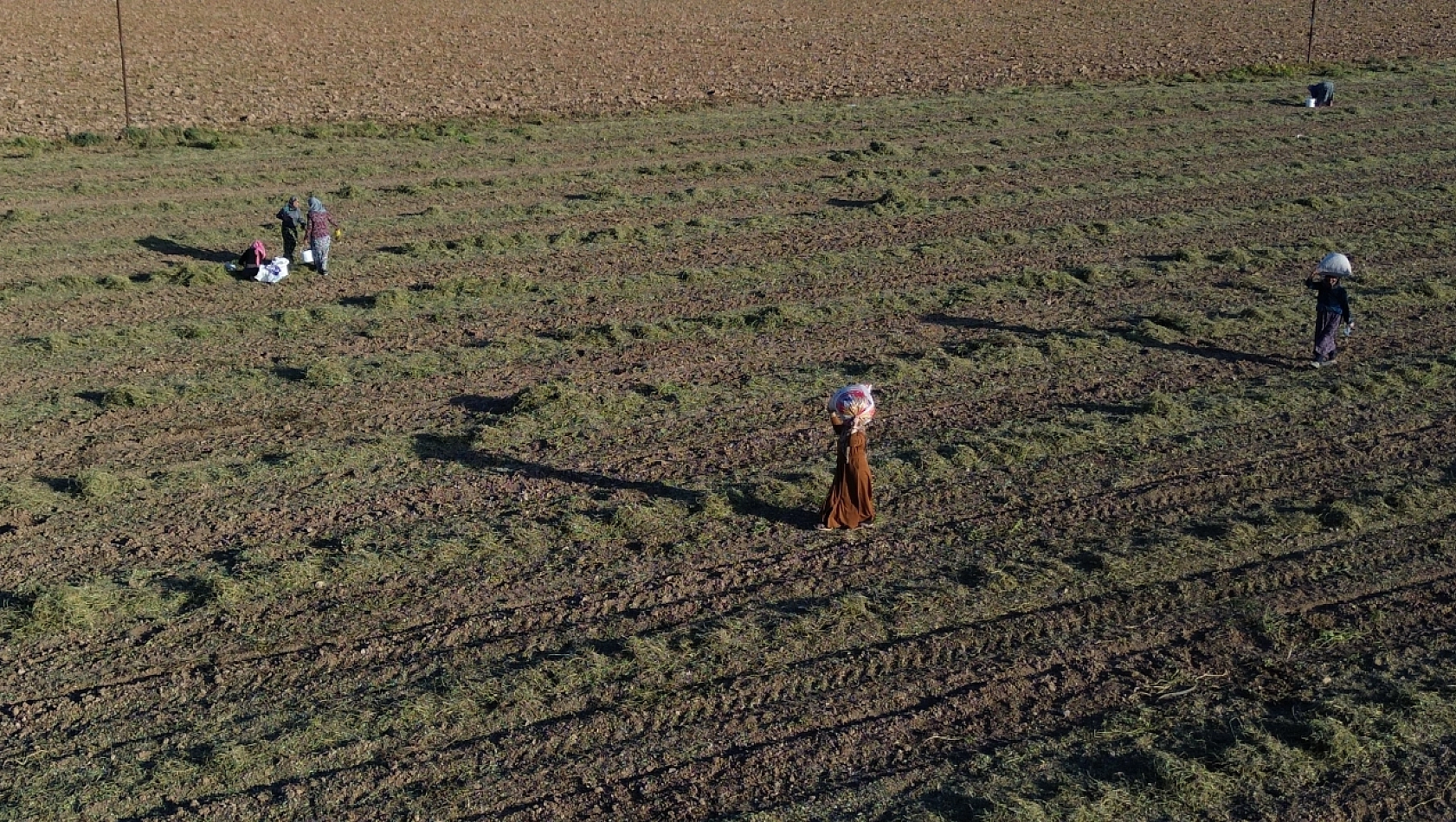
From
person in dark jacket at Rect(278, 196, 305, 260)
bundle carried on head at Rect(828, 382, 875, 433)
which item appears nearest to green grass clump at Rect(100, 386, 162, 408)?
person in dark jacket at Rect(278, 196, 305, 260)

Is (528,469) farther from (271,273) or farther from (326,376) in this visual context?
(271,273)

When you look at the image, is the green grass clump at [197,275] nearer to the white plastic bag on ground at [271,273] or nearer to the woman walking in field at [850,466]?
the white plastic bag on ground at [271,273]

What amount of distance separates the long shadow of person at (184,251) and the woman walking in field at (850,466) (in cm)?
1336

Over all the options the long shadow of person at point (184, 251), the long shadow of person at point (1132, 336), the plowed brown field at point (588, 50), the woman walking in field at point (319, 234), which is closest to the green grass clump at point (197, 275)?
the long shadow of person at point (184, 251)

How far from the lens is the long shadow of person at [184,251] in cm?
2225

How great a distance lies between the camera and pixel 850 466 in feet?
40.3

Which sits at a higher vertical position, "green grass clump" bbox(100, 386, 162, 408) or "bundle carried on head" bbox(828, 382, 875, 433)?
"bundle carried on head" bbox(828, 382, 875, 433)

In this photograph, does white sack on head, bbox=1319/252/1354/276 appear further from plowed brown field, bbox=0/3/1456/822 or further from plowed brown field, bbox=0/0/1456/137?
plowed brown field, bbox=0/0/1456/137

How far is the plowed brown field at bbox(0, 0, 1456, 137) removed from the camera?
37312 millimetres

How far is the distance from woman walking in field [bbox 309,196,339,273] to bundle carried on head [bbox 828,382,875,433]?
11.0 metres

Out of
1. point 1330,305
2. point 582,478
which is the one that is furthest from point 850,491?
point 1330,305

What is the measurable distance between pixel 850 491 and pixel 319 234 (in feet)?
37.3

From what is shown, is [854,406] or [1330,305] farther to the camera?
[1330,305]

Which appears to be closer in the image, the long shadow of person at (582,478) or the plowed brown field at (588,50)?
the long shadow of person at (582,478)
